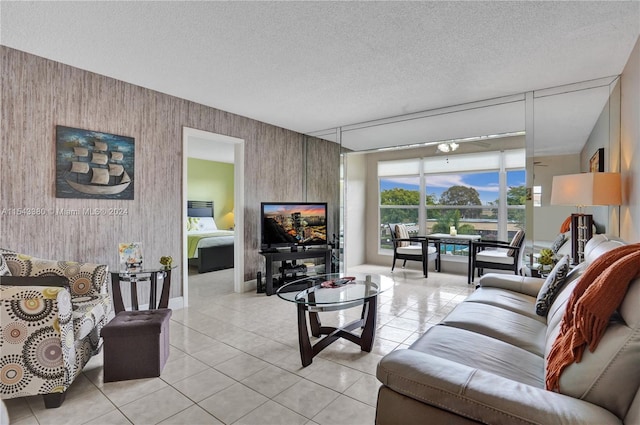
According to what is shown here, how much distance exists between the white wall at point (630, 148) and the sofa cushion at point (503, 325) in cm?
115

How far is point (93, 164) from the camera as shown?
324cm

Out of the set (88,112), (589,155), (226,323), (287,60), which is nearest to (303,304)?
(226,323)

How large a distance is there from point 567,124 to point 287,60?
3.39 metres

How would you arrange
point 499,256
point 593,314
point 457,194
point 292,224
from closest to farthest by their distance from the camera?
1. point 593,314
2. point 292,224
3. point 499,256
4. point 457,194

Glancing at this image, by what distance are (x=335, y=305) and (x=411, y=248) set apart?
3845 millimetres

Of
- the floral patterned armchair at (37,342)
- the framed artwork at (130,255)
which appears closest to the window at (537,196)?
the framed artwork at (130,255)

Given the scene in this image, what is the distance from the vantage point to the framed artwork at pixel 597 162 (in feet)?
11.4

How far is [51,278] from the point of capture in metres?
2.24

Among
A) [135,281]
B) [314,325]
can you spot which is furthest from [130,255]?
[314,325]

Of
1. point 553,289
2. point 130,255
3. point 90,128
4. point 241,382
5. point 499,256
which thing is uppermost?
point 90,128

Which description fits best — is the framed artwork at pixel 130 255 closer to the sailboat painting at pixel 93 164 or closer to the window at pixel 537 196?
the sailboat painting at pixel 93 164

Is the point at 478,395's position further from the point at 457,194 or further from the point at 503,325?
the point at 457,194

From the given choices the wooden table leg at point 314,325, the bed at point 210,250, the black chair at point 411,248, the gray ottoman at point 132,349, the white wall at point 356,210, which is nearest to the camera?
the gray ottoman at point 132,349

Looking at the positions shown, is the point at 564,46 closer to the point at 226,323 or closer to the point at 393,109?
the point at 393,109
